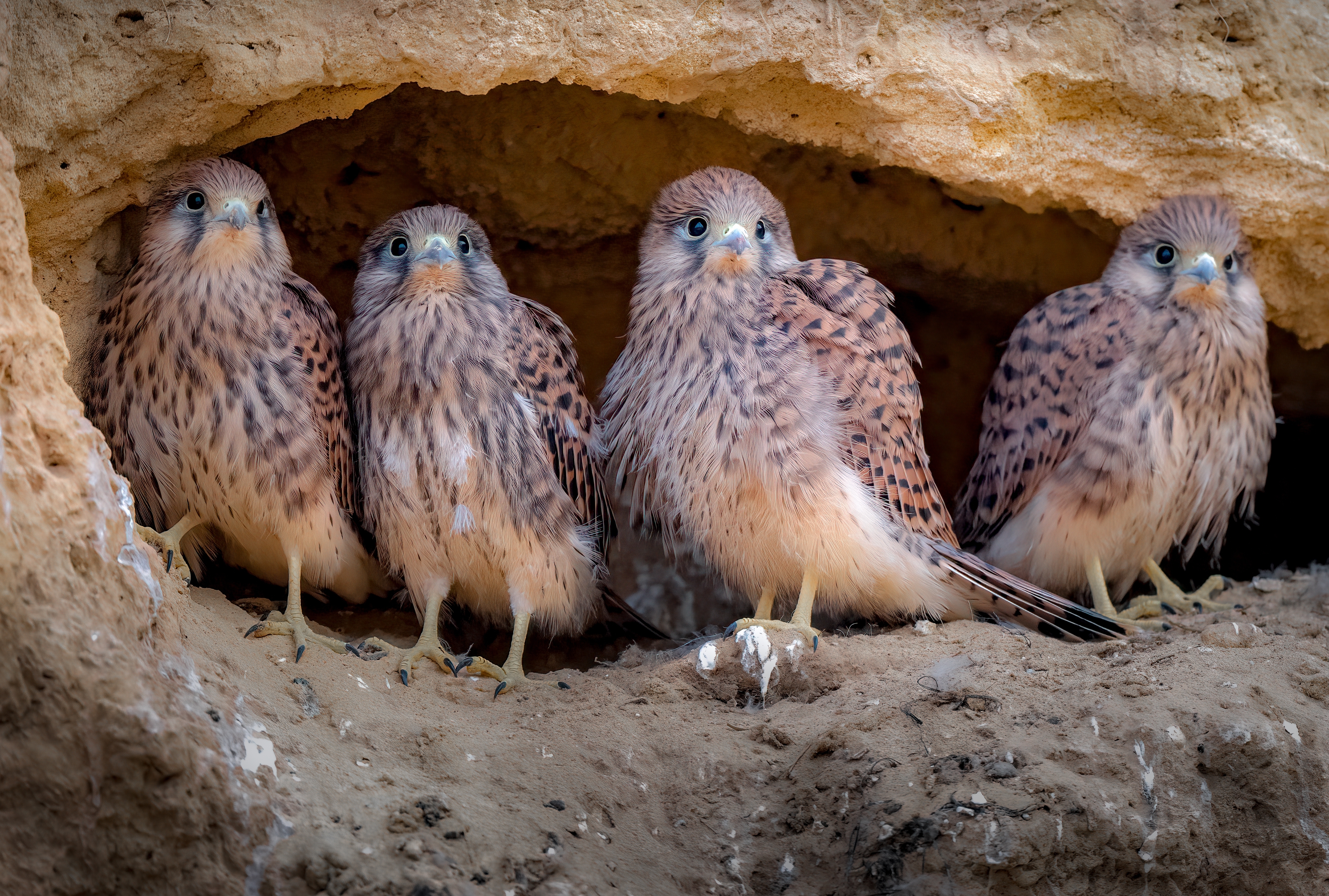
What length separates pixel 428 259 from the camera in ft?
11.0

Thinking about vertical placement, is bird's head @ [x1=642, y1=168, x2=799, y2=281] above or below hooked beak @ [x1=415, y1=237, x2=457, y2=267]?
above

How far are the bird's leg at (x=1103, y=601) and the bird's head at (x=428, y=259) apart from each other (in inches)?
84.3

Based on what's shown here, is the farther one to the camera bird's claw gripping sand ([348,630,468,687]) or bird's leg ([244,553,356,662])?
bird's claw gripping sand ([348,630,468,687])

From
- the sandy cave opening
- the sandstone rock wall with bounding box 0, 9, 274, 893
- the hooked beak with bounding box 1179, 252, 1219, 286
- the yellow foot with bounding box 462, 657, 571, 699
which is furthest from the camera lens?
the sandy cave opening

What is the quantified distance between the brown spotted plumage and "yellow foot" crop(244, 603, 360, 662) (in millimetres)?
201

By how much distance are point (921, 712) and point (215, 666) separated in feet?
5.41

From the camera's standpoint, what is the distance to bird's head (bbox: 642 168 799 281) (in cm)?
349

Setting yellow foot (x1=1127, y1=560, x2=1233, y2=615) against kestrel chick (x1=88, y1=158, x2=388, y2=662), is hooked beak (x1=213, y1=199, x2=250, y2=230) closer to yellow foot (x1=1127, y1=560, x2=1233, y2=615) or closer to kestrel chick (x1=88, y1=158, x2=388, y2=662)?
kestrel chick (x1=88, y1=158, x2=388, y2=662)

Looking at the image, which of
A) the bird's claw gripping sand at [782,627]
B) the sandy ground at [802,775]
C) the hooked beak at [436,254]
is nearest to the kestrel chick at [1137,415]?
the sandy ground at [802,775]

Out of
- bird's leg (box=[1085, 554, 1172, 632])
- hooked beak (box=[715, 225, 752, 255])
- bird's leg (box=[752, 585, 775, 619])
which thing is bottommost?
bird's leg (box=[752, 585, 775, 619])

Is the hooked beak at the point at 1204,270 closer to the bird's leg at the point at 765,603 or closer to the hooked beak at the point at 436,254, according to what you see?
the bird's leg at the point at 765,603

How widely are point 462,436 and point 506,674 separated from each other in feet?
2.30

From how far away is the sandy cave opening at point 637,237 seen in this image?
3994 mm

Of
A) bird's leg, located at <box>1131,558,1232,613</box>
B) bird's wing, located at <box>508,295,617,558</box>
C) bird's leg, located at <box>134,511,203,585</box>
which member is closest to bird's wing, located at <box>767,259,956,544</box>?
bird's wing, located at <box>508,295,617,558</box>
